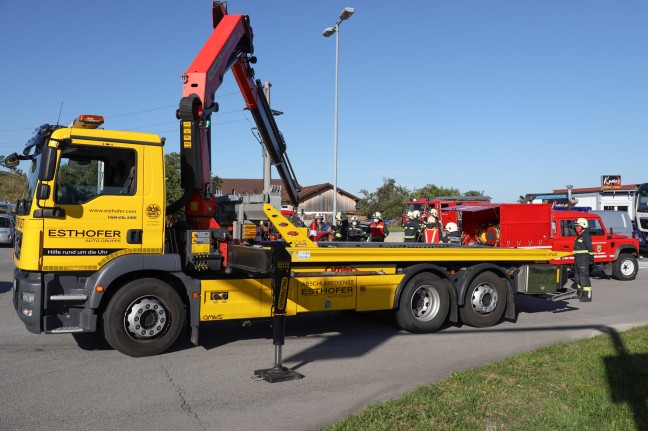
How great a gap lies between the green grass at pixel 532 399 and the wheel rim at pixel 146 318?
10.3 ft

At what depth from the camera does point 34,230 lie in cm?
683

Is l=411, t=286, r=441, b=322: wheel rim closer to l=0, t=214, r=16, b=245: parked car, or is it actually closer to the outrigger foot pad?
the outrigger foot pad

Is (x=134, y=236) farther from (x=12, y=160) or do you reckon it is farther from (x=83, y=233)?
(x=12, y=160)

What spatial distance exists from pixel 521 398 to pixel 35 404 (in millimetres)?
4607

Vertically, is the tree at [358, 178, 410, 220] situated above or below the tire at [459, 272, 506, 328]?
above

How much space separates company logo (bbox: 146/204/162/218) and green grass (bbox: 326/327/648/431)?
366cm

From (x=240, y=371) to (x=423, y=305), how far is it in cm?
367

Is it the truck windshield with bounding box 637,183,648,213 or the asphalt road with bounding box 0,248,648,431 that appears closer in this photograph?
the asphalt road with bounding box 0,248,648,431

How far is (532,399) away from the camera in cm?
577

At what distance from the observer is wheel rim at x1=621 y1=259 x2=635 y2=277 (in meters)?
17.7

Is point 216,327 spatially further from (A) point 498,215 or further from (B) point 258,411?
(A) point 498,215

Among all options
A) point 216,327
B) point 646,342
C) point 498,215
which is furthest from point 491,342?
point 498,215

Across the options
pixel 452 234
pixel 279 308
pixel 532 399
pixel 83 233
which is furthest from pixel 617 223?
pixel 83 233

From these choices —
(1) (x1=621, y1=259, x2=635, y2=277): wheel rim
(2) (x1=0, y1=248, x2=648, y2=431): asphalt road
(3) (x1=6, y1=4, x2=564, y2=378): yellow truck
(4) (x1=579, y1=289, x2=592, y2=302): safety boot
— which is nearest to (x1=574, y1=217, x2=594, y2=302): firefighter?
(4) (x1=579, y1=289, x2=592, y2=302): safety boot
